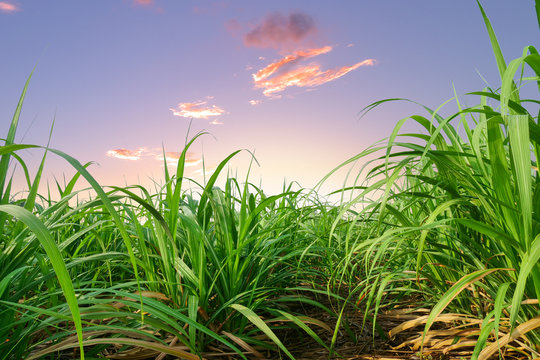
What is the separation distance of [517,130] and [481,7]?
501 mm

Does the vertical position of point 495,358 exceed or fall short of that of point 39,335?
it falls short

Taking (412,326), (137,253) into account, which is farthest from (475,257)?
(137,253)

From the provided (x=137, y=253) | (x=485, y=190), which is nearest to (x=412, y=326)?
(x=485, y=190)

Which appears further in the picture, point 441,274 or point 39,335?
point 441,274

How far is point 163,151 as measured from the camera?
1562 mm

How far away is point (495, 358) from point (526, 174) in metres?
0.65

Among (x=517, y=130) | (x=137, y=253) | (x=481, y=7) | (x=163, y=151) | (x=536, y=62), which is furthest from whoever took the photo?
(x=137, y=253)

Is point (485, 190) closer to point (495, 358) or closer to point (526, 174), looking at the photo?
point (526, 174)

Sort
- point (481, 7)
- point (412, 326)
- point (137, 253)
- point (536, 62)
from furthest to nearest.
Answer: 1. point (137, 253)
2. point (412, 326)
3. point (481, 7)
4. point (536, 62)

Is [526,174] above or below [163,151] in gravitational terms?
below

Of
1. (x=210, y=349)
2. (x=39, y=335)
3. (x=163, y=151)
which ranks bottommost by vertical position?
(x=210, y=349)

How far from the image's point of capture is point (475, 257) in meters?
1.27

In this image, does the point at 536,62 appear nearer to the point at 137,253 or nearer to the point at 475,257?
the point at 475,257

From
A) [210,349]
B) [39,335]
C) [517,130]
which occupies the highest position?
[517,130]
